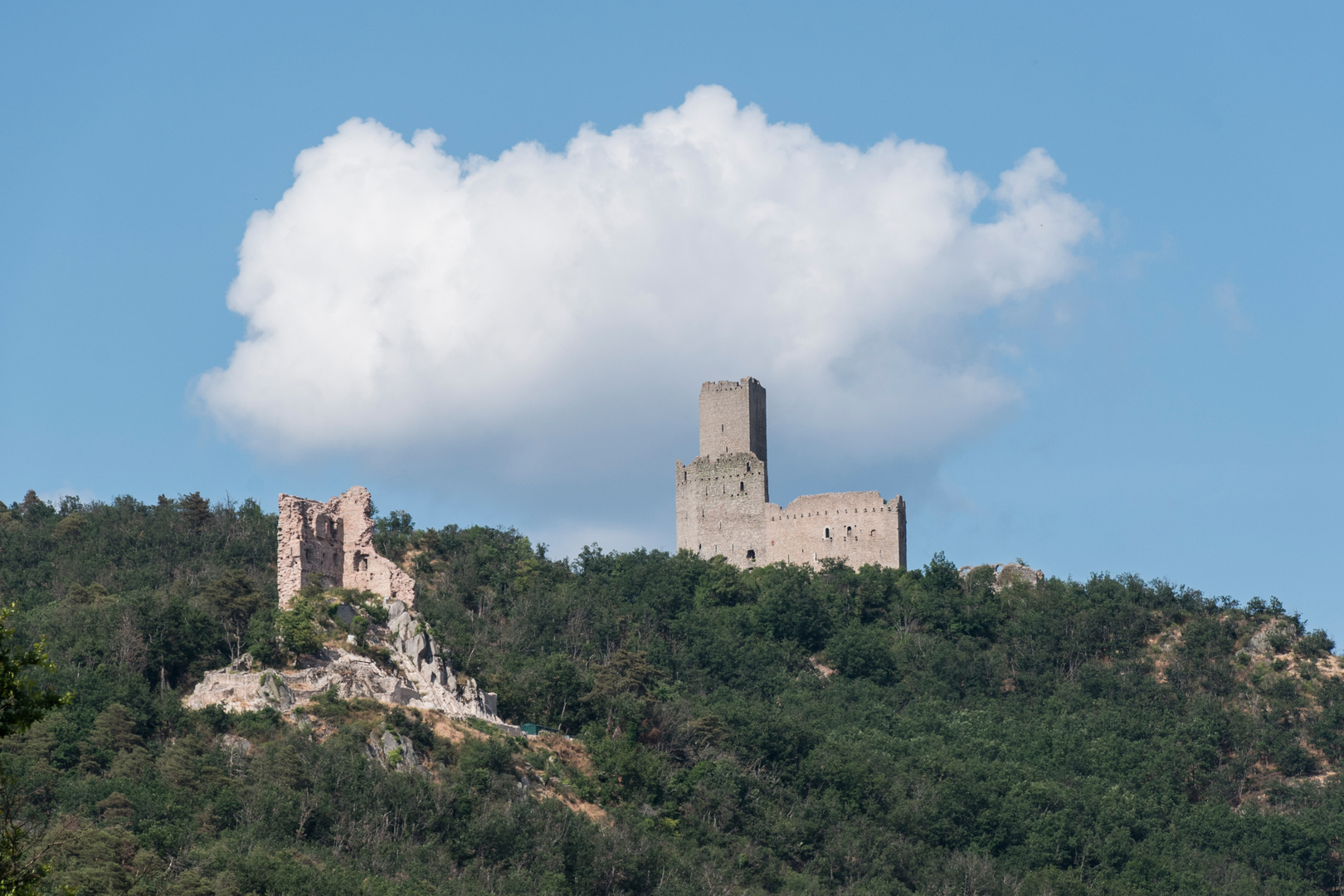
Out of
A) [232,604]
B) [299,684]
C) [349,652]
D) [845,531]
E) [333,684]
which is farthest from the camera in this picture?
[845,531]

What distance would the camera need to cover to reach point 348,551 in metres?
56.2

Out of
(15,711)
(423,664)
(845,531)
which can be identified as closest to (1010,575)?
(845,531)

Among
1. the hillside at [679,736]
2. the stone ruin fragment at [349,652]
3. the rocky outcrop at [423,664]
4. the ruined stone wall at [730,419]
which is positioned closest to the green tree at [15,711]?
the hillside at [679,736]

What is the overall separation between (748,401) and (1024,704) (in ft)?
73.7

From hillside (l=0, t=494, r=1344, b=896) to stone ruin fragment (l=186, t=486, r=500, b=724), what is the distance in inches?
37.9

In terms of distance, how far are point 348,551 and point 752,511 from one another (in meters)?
33.1

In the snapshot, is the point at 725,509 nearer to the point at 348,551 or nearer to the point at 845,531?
the point at 845,531

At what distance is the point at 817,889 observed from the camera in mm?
54906

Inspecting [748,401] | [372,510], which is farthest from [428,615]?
[748,401]

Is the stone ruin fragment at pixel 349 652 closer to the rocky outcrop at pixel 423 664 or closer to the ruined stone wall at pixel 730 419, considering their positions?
the rocky outcrop at pixel 423 664

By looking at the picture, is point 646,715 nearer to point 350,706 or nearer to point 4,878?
point 350,706

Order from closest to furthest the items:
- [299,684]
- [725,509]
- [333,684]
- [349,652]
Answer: [299,684] < [333,684] < [349,652] < [725,509]

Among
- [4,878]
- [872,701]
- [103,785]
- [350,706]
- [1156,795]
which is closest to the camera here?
[4,878]

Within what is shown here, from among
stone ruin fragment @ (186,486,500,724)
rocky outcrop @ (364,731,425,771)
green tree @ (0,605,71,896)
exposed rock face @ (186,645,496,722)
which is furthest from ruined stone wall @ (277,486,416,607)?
green tree @ (0,605,71,896)
